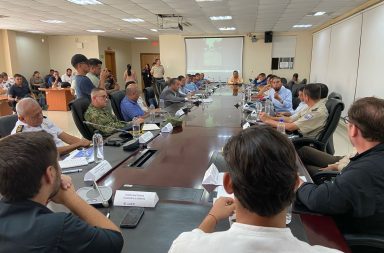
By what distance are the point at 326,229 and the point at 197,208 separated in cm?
49

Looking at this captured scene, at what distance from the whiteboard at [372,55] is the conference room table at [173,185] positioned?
3.69 metres

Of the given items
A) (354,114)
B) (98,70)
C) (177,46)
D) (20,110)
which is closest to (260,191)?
(354,114)

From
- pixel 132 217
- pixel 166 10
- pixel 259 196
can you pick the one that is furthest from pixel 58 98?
pixel 259 196

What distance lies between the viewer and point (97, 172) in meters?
1.57

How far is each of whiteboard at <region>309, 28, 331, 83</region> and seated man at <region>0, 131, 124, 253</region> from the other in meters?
8.76

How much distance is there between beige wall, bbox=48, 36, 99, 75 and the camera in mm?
11648

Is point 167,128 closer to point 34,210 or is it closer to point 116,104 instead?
point 116,104

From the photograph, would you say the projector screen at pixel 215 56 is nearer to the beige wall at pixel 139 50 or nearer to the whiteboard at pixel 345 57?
the beige wall at pixel 139 50

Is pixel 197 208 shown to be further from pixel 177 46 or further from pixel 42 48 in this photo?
pixel 42 48

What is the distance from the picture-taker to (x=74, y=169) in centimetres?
170

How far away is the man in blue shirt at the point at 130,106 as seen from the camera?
3604 mm

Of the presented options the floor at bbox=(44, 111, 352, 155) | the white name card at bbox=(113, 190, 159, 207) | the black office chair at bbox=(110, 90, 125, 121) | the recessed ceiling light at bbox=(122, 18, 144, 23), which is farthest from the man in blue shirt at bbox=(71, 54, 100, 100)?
the recessed ceiling light at bbox=(122, 18, 144, 23)

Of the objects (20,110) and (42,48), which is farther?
(42,48)

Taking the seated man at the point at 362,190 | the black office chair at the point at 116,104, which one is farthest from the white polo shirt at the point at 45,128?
the seated man at the point at 362,190
